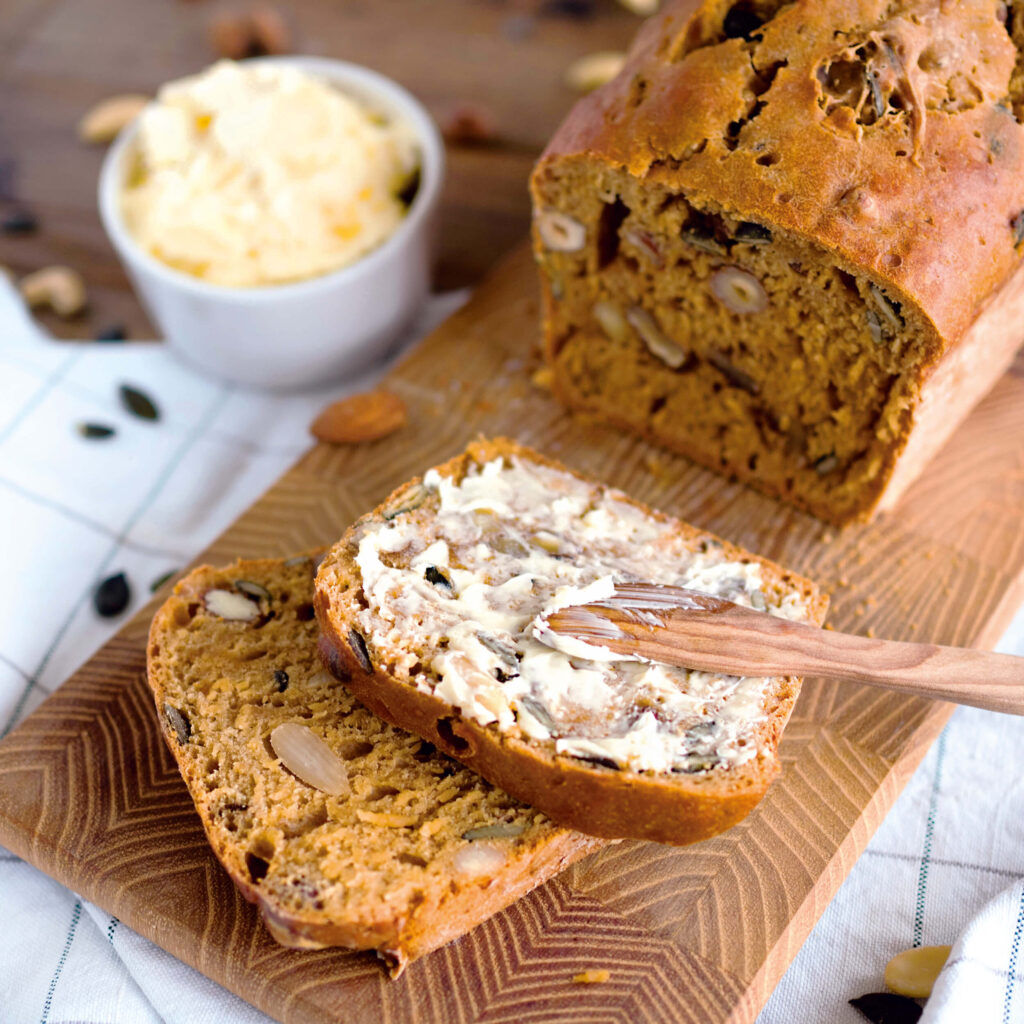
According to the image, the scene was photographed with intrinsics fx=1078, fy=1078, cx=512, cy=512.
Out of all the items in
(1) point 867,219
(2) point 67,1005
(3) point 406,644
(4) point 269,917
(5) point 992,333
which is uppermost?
(1) point 867,219

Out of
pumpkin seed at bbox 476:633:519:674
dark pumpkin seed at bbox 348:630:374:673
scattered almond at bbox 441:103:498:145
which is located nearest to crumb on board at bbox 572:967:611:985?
pumpkin seed at bbox 476:633:519:674

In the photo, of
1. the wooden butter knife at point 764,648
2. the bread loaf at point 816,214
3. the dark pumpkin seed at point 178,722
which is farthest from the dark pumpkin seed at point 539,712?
the bread loaf at point 816,214

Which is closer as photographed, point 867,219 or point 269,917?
point 269,917

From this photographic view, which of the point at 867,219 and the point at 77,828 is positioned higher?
the point at 867,219

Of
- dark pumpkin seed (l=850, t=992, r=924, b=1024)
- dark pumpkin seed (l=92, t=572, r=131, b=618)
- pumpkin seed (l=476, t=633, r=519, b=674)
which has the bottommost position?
dark pumpkin seed (l=92, t=572, r=131, b=618)

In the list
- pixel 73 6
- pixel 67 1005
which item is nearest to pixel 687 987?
pixel 67 1005

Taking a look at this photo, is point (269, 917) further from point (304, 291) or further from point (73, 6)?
point (73, 6)

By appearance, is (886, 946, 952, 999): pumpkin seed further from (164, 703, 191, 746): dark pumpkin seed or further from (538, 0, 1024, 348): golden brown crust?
(164, 703, 191, 746): dark pumpkin seed

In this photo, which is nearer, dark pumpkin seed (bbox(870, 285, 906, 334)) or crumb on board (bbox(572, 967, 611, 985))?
crumb on board (bbox(572, 967, 611, 985))

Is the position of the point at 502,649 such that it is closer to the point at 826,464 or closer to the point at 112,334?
the point at 826,464
